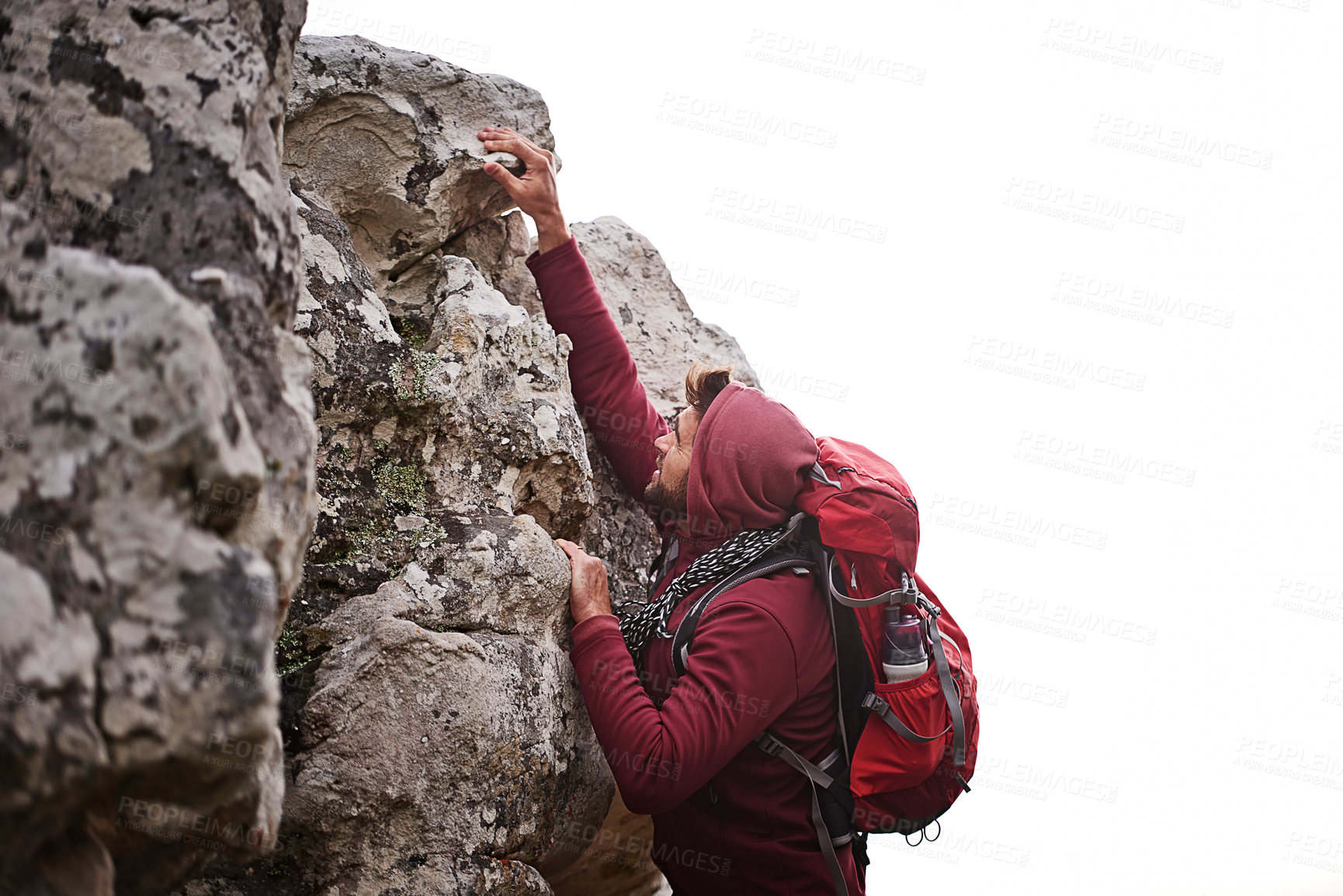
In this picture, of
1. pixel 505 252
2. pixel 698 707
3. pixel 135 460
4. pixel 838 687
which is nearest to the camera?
pixel 135 460

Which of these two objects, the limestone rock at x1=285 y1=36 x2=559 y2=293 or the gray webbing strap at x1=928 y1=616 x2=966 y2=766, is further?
the limestone rock at x1=285 y1=36 x2=559 y2=293

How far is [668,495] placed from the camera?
2.81 m

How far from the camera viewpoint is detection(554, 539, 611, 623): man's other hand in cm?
249

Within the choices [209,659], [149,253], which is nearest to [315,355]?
[149,253]

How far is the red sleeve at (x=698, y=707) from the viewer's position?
2.18m

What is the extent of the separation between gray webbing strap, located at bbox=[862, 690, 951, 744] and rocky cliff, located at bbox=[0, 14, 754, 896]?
0.83 m

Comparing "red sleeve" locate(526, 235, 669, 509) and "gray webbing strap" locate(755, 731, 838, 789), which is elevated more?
"red sleeve" locate(526, 235, 669, 509)

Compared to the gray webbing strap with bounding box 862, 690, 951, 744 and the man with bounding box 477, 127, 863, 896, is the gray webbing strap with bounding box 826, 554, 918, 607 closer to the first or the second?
the man with bounding box 477, 127, 863, 896

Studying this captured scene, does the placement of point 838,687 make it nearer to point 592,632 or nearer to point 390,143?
point 592,632

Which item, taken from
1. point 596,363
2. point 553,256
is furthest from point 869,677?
point 553,256

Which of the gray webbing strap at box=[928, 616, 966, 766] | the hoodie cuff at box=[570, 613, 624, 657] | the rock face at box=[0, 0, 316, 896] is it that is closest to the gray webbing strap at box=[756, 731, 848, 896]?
the gray webbing strap at box=[928, 616, 966, 766]

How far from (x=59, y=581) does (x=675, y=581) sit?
5.34 feet

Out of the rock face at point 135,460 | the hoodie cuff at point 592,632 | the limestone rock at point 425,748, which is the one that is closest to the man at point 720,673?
the hoodie cuff at point 592,632

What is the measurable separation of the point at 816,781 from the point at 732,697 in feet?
1.40
